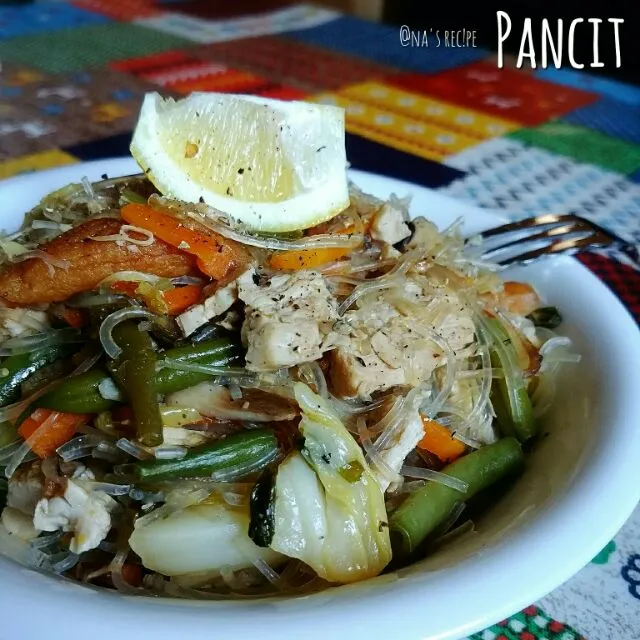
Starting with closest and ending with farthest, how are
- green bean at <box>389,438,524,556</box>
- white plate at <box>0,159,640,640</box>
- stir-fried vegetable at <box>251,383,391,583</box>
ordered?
white plate at <box>0,159,640,640</box>
stir-fried vegetable at <box>251,383,391,583</box>
green bean at <box>389,438,524,556</box>

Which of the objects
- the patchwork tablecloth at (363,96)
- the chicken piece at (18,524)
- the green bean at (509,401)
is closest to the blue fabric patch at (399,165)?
the patchwork tablecloth at (363,96)

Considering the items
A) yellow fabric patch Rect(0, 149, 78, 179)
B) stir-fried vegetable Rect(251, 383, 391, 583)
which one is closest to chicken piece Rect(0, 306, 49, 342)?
stir-fried vegetable Rect(251, 383, 391, 583)

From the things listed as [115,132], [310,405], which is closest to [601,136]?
[115,132]

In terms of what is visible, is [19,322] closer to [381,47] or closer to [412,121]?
[412,121]

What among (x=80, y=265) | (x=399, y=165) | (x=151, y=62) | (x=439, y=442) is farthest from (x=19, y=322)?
(x=151, y=62)

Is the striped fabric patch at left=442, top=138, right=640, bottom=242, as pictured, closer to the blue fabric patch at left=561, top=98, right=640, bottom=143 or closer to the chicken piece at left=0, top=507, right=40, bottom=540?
the blue fabric patch at left=561, top=98, right=640, bottom=143

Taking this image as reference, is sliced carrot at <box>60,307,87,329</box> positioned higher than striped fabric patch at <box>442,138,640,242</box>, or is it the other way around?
sliced carrot at <box>60,307,87,329</box>
